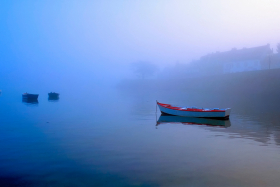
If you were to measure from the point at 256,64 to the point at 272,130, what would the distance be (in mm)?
74908

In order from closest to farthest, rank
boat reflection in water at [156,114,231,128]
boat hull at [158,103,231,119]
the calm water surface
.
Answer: the calm water surface → boat reflection in water at [156,114,231,128] → boat hull at [158,103,231,119]

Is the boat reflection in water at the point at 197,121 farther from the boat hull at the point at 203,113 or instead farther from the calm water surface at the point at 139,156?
the calm water surface at the point at 139,156

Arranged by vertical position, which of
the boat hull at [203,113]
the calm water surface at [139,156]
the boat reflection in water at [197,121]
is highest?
the boat hull at [203,113]

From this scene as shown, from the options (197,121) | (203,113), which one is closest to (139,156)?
(197,121)

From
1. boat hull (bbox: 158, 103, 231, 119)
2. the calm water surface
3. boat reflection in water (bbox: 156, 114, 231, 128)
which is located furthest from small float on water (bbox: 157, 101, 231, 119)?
the calm water surface

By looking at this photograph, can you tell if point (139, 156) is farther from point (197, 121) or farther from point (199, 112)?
point (199, 112)

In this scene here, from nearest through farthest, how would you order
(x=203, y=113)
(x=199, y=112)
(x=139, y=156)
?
(x=139, y=156), (x=203, y=113), (x=199, y=112)

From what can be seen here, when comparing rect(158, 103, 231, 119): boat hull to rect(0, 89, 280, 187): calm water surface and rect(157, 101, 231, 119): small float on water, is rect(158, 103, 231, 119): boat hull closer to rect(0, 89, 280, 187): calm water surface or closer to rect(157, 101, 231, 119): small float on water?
rect(157, 101, 231, 119): small float on water

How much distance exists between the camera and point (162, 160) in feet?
44.0

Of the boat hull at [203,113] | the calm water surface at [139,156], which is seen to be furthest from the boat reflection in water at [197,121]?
the calm water surface at [139,156]

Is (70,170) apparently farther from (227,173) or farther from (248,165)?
(248,165)

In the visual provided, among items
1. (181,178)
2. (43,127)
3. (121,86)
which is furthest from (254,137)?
(121,86)

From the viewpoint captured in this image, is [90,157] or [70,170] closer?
[70,170]

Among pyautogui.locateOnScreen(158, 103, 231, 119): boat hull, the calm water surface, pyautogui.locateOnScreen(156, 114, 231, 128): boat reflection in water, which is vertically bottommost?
the calm water surface
